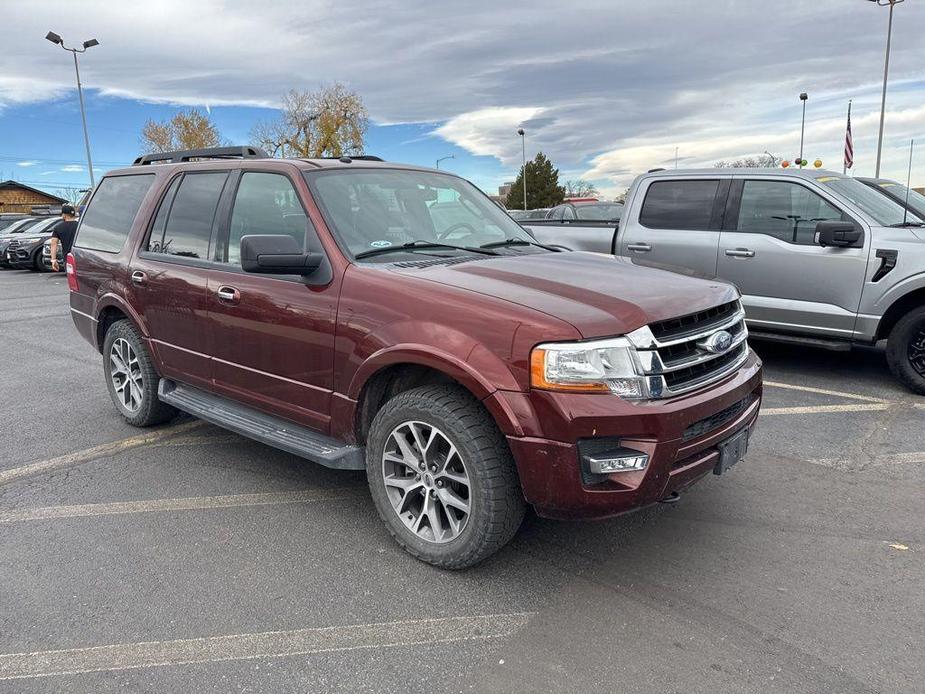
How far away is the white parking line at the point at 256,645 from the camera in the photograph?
2592mm

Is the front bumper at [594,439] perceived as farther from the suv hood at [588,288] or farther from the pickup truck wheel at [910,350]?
the pickup truck wheel at [910,350]

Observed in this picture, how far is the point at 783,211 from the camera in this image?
6586 mm

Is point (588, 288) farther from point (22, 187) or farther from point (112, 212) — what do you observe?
point (22, 187)

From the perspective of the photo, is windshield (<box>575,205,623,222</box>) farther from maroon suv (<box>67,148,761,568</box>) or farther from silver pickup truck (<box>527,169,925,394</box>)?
maroon suv (<box>67,148,761,568</box>)

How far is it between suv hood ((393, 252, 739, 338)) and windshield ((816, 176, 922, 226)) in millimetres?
3650

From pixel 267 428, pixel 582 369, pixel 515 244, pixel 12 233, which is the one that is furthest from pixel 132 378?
pixel 12 233

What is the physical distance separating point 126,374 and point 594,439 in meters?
3.98

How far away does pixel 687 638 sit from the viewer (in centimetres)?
268

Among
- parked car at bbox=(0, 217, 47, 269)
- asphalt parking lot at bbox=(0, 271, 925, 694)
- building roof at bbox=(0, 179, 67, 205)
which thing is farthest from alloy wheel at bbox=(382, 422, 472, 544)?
building roof at bbox=(0, 179, 67, 205)

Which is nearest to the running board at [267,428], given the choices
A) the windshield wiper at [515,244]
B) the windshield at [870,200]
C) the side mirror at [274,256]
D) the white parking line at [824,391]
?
the side mirror at [274,256]

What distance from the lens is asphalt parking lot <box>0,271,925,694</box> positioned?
253 centimetres

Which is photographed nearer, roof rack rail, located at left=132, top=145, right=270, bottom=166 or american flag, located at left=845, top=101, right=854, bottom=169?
roof rack rail, located at left=132, top=145, right=270, bottom=166

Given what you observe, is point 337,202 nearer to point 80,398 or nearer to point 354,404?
point 354,404

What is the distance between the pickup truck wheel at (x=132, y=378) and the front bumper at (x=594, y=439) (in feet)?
10.5
